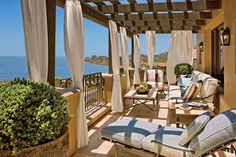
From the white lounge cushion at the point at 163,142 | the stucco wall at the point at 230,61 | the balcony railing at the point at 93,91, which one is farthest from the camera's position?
the balcony railing at the point at 93,91

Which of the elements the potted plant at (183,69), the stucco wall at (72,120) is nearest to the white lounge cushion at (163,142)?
the stucco wall at (72,120)

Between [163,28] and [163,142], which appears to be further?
[163,28]

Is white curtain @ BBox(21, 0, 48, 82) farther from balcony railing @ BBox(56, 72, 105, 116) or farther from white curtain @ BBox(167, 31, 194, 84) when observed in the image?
white curtain @ BBox(167, 31, 194, 84)

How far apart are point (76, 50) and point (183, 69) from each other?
Answer: 20.1 feet

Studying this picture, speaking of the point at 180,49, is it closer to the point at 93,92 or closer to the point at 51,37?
the point at 93,92

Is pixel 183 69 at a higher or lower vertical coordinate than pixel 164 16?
lower

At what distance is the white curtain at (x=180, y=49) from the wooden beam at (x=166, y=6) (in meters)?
4.09

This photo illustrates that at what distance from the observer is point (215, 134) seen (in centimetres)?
220

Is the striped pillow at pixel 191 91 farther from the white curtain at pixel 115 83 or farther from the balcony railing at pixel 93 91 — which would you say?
the balcony railing at pixel 93 91

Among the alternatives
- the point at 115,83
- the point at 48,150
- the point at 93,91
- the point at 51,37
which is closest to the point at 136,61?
the point at 115,83

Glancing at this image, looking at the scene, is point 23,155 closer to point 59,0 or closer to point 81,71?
point 81,71

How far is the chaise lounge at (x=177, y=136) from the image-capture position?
219 centimetres

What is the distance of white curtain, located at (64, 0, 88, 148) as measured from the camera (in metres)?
3.51

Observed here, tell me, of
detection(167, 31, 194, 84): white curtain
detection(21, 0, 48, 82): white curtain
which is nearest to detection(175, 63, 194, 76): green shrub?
detection(167, 31, 194, 84): white curtain
